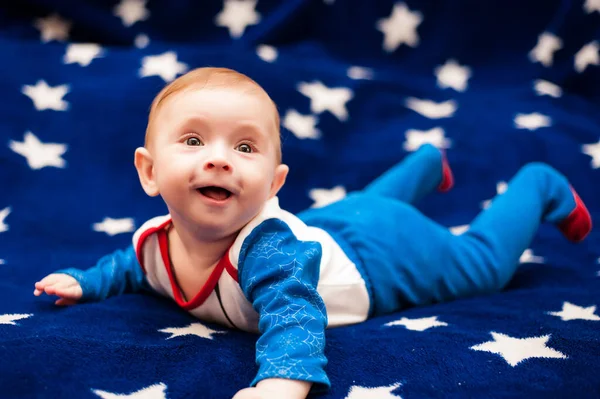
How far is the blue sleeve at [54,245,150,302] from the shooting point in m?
1.10

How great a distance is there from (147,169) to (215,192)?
0.50ft

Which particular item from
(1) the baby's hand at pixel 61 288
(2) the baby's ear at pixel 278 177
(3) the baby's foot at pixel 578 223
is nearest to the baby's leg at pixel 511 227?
(3) the baby's foot at pixel 578 223

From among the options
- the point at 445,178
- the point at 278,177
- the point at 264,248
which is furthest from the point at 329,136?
the point at 264,248

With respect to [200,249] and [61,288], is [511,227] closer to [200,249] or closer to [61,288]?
[200,249]

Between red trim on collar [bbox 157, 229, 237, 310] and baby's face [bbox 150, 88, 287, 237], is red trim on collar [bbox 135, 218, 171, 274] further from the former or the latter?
baby's face [bbox 150, 88, 287, 237]

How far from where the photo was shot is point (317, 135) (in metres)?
1.77

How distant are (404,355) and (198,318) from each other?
352mm

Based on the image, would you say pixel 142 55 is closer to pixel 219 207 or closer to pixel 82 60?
pixel 82 60

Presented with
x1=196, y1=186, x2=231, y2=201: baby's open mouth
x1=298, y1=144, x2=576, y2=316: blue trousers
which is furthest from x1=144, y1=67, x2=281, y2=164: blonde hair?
x1=298, y1=144, x2=576, y2=316: blue trousers

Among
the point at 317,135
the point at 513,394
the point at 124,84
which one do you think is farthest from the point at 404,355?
the point at 124,84

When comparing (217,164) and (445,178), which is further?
(445,178)

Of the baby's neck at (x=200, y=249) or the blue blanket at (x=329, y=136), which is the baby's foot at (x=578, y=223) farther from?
the baby's neck at (x=200, y=249)

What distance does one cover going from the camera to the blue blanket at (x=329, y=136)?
0.92 meters

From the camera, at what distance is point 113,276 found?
1129 mm
